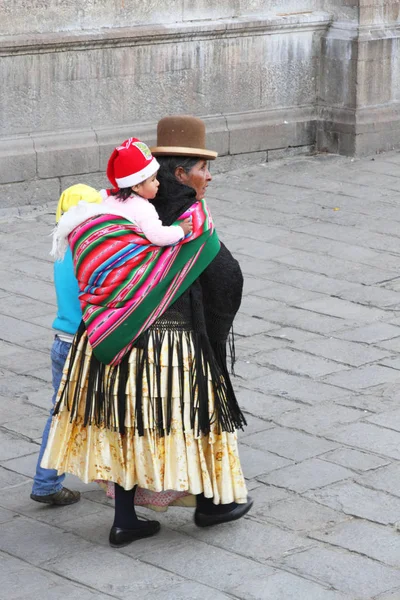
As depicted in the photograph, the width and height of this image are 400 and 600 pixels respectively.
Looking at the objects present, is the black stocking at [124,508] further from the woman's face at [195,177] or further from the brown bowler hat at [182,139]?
the brown bowler hat at [182,139]

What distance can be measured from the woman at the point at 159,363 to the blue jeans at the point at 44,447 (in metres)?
0.21


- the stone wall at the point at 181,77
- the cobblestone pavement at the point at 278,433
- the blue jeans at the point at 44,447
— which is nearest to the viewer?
the cobblestone pavement at the point at 278,433

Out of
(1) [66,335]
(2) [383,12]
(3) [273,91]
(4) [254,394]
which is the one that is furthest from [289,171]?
(1) [66,335]

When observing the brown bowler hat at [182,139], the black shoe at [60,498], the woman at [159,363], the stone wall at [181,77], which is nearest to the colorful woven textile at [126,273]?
the woman at [159,363]

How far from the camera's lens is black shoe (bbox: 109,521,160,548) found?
15.3 ft

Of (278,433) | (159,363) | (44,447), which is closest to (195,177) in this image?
(159,363)

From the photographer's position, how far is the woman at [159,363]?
452 cm

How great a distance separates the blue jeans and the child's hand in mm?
754

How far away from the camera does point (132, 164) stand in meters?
4.45

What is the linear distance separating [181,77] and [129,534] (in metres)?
6.84

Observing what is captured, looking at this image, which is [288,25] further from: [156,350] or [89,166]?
[156,350]

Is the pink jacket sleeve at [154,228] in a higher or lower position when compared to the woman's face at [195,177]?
lower

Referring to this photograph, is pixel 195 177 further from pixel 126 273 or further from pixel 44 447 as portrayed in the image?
pixel 44 447

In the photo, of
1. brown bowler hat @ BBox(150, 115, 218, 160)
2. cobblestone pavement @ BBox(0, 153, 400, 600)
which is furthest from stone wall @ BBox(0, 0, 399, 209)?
brown bowler hat @ BBox(150, 115, 218, 160)
